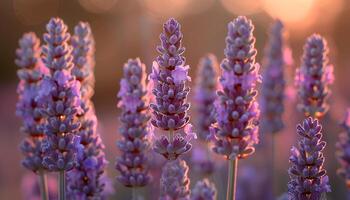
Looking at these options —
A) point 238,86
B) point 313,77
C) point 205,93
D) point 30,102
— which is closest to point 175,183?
point 238,86

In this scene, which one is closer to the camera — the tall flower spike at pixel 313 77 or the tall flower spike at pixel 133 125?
the tall flower spike at pixel 133 125

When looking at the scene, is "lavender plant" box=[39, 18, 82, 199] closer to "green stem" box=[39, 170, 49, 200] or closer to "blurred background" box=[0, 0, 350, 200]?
"green stem" box=[39, 170, 49, 200]

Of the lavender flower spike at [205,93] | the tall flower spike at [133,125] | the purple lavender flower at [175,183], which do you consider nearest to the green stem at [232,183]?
the purple lavender flower at [175,183]

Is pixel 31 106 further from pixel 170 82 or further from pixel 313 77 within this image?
pixel 313 77

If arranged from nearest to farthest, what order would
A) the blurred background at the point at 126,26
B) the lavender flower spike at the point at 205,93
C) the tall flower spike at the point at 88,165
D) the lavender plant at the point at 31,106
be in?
1. the tall flower spike at the point at 88,165
2. the lavender plant at the point at 31,106
3. the lavender flower spike at the point at 205,93
4. the blurred background at the point at 126,26

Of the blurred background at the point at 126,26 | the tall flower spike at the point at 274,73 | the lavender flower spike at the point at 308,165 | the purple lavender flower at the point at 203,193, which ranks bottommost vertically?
the purple lavender flower at the point at 203,193

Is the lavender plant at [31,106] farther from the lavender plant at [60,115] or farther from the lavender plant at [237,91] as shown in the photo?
the lavender plant at [237,91]

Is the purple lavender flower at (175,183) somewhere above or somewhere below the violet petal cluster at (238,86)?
below

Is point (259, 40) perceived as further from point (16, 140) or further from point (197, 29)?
point (16, 140)
